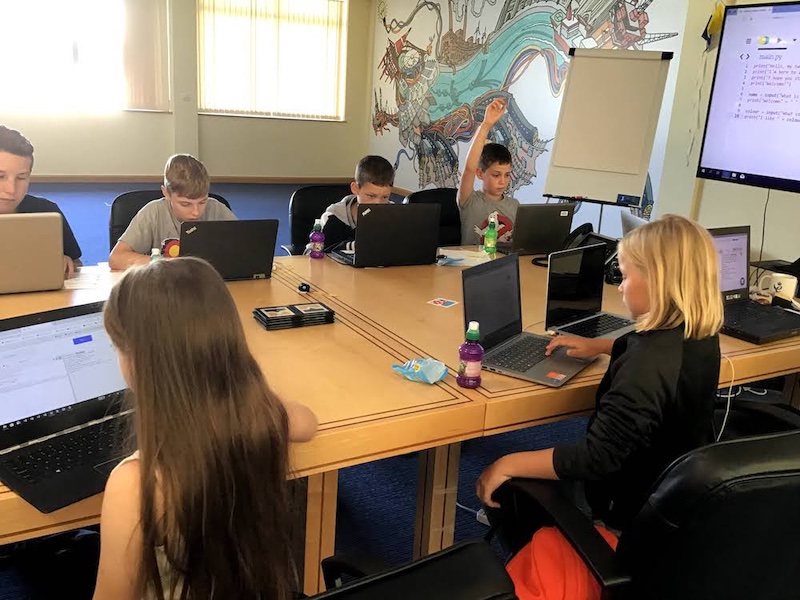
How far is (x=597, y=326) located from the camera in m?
2.13

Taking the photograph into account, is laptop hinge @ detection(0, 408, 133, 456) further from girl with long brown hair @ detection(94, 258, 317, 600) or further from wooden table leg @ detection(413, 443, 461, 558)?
wooden table leg @ detection(413, 443, 461, 558)

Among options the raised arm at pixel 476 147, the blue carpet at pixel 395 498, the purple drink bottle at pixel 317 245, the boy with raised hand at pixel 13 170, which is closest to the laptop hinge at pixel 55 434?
the blue carpet at pixel 395 498

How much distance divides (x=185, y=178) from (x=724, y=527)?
216 cm

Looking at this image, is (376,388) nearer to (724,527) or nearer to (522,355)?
(522,355)

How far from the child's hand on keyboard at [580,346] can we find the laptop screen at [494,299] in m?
0.14

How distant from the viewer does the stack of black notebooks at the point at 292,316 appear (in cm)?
192

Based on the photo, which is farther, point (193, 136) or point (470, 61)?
point (193, 136)

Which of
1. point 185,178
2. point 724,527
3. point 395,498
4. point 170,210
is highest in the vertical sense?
point 185,178

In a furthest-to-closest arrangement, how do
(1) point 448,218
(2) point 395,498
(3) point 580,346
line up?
1. (1) point 448,218
2. (2) point 395,498
3. (3) point 580,346

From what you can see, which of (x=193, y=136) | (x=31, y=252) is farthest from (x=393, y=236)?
(x=193, y=136)

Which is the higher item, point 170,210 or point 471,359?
point 170,210

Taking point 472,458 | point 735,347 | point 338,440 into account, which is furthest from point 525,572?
point 472,458

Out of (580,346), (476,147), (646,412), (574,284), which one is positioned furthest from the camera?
(476,147)

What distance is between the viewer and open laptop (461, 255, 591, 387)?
1697mm
